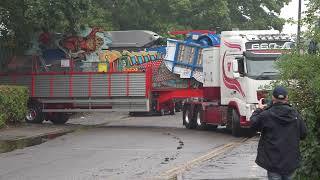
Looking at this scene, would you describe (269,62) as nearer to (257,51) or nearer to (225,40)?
(257,51)

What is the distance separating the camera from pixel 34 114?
27172 millimetres

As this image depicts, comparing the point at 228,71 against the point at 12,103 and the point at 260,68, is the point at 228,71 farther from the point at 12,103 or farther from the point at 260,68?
the point at 12,103

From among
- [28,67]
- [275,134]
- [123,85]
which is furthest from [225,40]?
[275,134]

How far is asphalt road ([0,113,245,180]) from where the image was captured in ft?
41.5

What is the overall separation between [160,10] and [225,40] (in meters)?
26.1

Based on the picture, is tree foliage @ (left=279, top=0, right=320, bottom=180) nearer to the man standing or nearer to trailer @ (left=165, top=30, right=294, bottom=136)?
the man standing

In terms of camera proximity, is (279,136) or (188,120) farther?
(188,120)

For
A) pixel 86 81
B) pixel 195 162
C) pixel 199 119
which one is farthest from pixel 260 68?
pixel 86 81

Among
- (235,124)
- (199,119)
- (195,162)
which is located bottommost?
(195,162)

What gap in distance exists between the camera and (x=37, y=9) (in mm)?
24734

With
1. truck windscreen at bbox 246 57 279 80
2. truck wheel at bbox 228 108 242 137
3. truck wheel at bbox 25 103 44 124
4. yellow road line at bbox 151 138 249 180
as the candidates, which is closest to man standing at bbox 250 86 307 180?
yellow road line at bbox 151 138 249 180

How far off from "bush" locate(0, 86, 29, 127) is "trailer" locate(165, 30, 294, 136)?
20.1ft

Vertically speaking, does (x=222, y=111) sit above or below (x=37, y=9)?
below

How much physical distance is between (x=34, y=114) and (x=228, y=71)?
9457 millimetres
